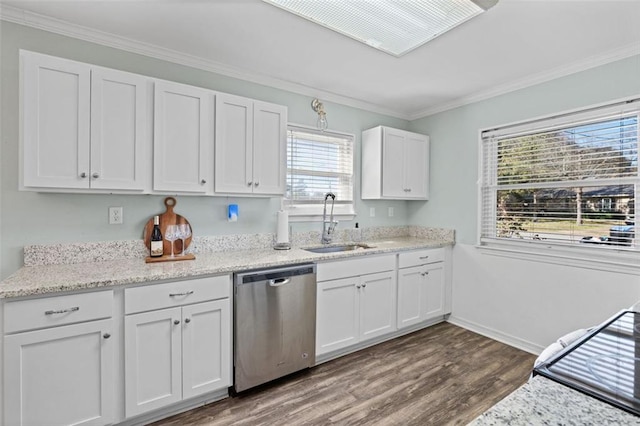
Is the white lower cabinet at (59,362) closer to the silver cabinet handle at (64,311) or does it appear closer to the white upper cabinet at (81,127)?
the silver cabinet handle at (64,311)

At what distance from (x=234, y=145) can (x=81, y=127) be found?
3.17 ft

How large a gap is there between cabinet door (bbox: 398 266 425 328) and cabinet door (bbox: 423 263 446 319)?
7 centimetres

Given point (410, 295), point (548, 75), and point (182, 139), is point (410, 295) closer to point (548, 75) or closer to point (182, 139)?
point (548, 75)

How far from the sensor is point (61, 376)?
1.64 meters

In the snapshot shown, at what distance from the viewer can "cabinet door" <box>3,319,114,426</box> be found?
156 centimetres

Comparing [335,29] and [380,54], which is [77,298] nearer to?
[335,29]

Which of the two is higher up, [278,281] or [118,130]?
[118,130]

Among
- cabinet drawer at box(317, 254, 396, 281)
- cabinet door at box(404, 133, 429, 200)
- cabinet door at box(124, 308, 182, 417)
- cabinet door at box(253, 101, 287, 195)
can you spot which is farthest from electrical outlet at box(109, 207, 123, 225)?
cabinet door at box(404, 133, 429, 200)

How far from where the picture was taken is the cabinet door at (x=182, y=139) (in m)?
2.19

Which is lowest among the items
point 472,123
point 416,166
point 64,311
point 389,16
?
point 64,311

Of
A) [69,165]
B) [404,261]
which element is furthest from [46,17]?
[404,261]

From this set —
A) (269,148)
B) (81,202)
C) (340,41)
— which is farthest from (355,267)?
(81,202)

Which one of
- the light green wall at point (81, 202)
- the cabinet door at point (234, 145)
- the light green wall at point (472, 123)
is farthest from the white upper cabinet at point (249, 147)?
the light green wall at point (472, 123)

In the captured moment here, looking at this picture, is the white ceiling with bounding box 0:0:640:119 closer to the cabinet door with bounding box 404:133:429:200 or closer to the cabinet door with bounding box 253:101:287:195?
the cabinet door with bounding box 253:101:287:195
